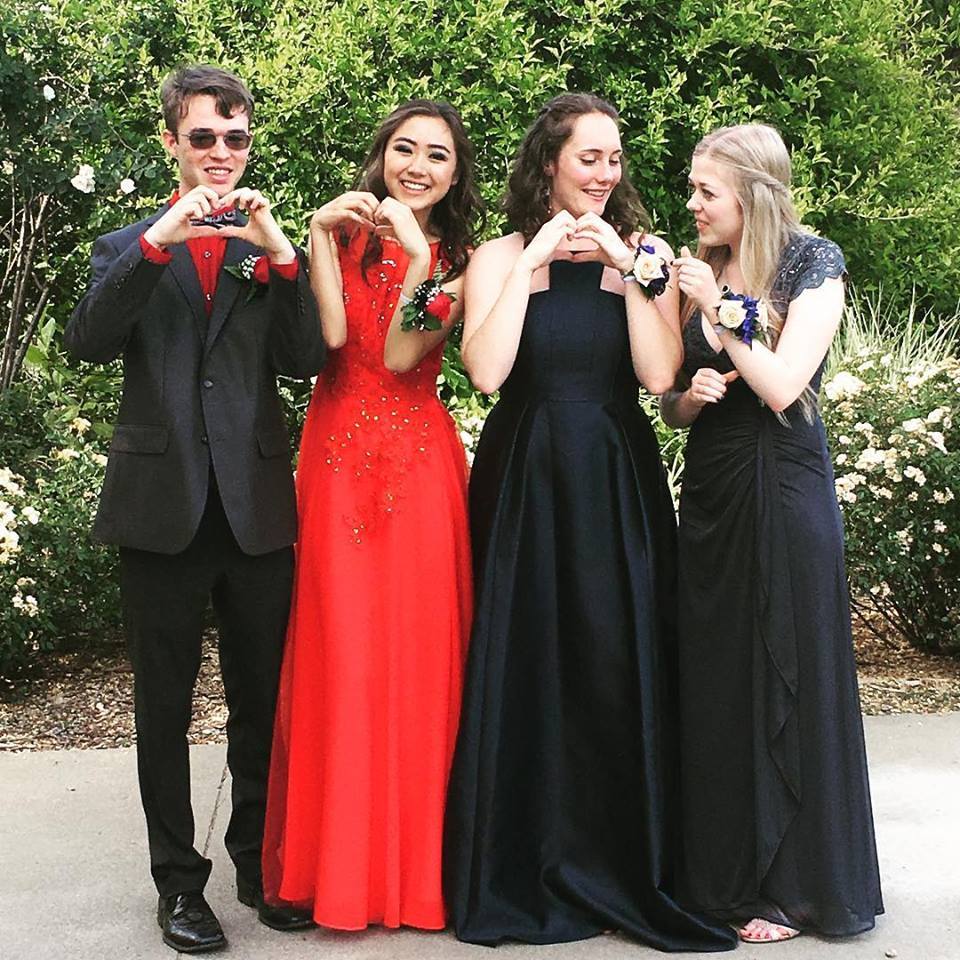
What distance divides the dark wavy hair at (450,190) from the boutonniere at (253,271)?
39cm

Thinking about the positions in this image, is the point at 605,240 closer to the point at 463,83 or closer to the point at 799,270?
the point at 799,270

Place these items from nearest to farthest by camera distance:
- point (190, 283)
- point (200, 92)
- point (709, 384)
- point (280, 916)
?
point (200, 92) < point (190, 283) < point (709, 384) < point (280, 916)

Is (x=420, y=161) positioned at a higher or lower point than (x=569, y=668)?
higher

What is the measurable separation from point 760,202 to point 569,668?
4.39 feet

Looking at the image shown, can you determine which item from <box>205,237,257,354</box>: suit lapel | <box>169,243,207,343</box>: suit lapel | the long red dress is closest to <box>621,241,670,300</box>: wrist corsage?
the long red dress

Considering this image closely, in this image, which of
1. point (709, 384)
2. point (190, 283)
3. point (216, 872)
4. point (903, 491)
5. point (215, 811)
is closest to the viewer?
point (190, 283)

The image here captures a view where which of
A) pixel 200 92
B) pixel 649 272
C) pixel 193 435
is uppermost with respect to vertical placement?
pixel 200 92

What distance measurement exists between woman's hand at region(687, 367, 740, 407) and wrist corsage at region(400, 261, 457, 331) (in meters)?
0.69

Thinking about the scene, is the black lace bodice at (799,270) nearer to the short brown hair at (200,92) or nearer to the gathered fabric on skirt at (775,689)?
the gathered fabric on skirt at (775,689)

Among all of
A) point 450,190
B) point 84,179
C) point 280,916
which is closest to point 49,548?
point 84,179

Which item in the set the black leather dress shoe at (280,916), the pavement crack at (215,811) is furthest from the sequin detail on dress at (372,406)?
the pavement crack at (215,811)

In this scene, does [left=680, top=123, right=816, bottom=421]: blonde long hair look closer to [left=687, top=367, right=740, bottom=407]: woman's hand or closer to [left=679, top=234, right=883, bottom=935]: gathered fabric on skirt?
[left=679, top=234, right=883, bottom=935]: gathered fabric on skirt

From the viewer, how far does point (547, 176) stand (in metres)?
4.04

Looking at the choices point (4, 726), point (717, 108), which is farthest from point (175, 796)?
point (717, 108)
